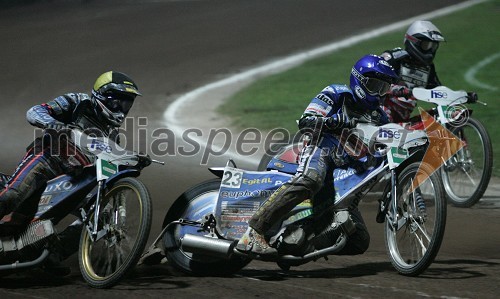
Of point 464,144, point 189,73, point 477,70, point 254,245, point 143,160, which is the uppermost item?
point 189,73

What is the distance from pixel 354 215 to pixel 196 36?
1560 centimetres

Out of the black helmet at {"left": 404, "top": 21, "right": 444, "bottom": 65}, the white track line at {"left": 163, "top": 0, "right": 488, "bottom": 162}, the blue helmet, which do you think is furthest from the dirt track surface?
the black helmet at {"left": 404, "top": 21, "right": 444, "bottom": 65}

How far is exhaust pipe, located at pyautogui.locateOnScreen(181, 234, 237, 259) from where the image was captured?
25.4ft

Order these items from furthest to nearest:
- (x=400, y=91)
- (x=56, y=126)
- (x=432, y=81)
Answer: (x=432, y=81) → (x=400, y=91) → (x=56, y=126)

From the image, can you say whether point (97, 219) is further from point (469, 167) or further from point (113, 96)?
point (469, 167)

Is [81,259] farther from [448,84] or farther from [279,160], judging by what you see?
[448,84]

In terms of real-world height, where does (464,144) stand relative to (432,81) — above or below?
below

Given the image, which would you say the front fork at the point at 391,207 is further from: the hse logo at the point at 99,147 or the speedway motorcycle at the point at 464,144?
the speedway motorcycle at the point at 464,144

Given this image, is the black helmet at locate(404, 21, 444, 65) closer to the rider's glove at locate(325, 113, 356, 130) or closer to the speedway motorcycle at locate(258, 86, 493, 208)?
the speedway motorcycle at locate(258, 86, 493, 208)

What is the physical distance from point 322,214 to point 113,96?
2.00 m

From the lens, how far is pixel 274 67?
805 inches

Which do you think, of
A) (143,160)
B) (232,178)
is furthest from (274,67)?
(143,160)

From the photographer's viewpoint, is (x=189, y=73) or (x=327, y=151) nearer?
(x=327, y=151)

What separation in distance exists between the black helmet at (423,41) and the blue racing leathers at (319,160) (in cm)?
385
